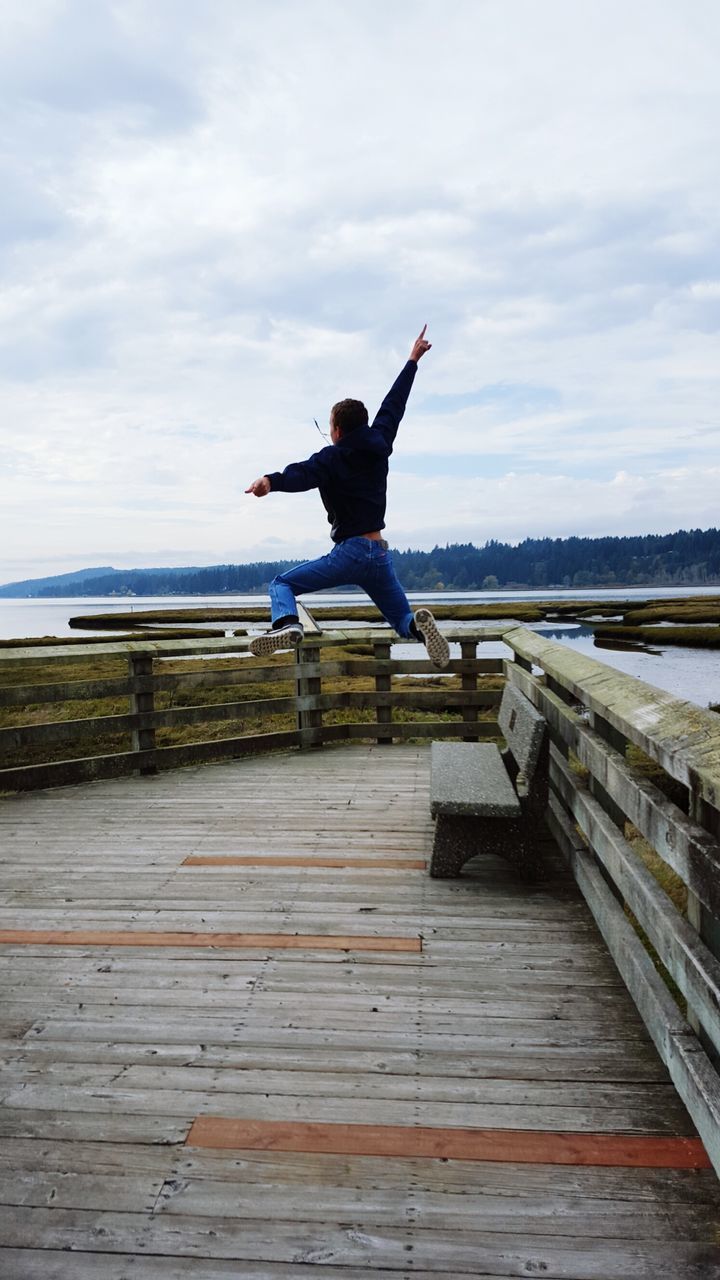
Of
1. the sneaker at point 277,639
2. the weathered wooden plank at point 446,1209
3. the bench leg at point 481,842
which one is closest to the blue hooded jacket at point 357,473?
the sneaker at point 277,639

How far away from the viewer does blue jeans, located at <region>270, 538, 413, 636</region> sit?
4703mm

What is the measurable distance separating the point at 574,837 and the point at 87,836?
3276 mm

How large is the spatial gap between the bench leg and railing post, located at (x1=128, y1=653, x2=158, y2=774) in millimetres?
3579

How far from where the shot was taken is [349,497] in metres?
4.66

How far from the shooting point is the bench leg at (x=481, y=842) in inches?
187

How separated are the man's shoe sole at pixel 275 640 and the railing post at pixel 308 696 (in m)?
3.68

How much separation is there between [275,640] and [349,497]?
0.91 m

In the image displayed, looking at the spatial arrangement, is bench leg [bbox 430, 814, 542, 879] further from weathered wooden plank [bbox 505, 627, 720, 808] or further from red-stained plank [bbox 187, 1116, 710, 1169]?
red-stained plank [bbox 187, 1116, 710, 1169]

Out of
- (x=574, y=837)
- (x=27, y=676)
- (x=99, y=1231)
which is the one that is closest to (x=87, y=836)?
(x=574, y=837)

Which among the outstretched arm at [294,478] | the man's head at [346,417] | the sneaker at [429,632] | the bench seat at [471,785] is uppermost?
the man's head at [346,417]

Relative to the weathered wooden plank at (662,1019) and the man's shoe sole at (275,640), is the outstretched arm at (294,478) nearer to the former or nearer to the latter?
the man's shoe sole at (275,640)

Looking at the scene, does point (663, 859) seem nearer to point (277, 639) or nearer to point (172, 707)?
point (277, 639)

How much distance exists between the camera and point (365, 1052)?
2955 millimetres

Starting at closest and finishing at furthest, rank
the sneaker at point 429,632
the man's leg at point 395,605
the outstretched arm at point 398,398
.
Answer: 1. the outstretched arm at point 398,398
2. the man's leg at point 395,605
3. the sneaker at point 429,632
